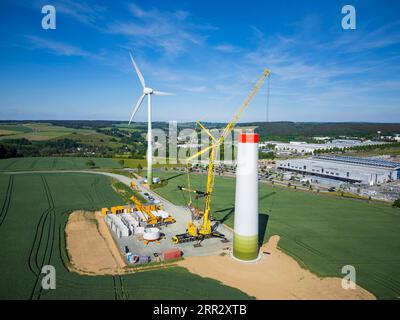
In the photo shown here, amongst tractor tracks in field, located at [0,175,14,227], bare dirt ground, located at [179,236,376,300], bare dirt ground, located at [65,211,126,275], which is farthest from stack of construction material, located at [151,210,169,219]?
tractor tracks in field, located at [0,175,14,227]

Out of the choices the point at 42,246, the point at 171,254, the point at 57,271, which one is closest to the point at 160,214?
the point at 171,254

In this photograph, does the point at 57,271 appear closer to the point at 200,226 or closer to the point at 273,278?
the point at 200,226

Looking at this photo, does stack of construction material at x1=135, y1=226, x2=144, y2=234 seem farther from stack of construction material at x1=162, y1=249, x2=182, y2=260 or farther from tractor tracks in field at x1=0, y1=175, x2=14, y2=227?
tractor tracks in field at x1=0, y1=175, x2=14, y2=227
